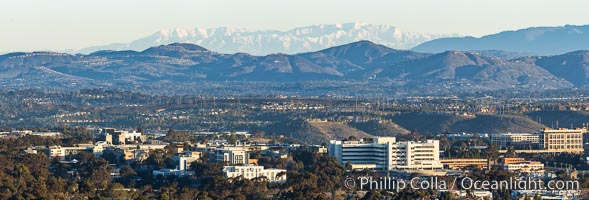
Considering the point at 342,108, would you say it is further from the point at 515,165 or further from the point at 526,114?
the point at 515,165

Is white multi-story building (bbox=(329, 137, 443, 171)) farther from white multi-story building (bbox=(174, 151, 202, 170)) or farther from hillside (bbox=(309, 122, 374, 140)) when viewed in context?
hillside (bbox=(309, 122, 374, 140))

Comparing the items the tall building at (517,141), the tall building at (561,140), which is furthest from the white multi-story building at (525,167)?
the tall building at (517,141)

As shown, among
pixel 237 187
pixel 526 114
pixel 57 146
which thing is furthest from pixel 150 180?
pixel 526 114

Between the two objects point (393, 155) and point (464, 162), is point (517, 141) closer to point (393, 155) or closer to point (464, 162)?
point (464, 162)

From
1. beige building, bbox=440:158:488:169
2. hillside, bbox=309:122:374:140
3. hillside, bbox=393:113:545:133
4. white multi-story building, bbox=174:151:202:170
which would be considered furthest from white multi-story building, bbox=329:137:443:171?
hillside, bbox=393:113:545:133

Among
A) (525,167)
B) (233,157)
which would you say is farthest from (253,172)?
(525,167)
